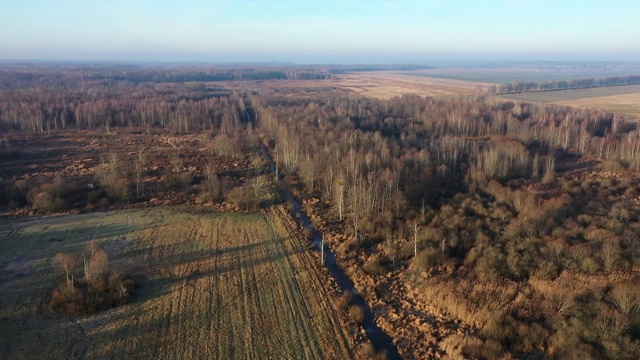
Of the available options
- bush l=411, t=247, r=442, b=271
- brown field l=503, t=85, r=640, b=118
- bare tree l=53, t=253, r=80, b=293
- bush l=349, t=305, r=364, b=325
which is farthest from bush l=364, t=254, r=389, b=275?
brown field l=503, t=85, r=640, b=118

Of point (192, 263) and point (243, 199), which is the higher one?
point (243, 199)

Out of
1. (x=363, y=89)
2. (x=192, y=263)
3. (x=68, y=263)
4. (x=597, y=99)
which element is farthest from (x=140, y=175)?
(x=363, y=89)

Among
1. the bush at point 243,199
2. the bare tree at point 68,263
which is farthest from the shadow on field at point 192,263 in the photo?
the bush at point 243,199

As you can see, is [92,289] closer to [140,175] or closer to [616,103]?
[140,175]

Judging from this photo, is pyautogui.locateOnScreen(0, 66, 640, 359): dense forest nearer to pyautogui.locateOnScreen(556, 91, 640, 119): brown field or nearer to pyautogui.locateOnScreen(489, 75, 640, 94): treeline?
pyautogui.locateOnScreen(556, 91, 640, 119): brown field

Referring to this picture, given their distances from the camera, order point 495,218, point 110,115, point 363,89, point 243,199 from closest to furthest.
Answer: point 495,218 → point 243,199 → point 110,115 → point 363,89

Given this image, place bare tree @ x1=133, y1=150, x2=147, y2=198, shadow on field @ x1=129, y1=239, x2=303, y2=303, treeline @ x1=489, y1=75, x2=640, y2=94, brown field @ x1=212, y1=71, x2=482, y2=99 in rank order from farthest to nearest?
brown field @ x1=212, y1=71, x2=482, y2=99
treeline @ x1=489, y1=75, x2=640, y2=94
bare tree @ x1=133, y1=150, x2=147, y2=198
shadow on field @ x1=129, y1=239, x2=303, y2=303

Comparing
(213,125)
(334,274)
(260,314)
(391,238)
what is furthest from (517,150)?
(213,125)
